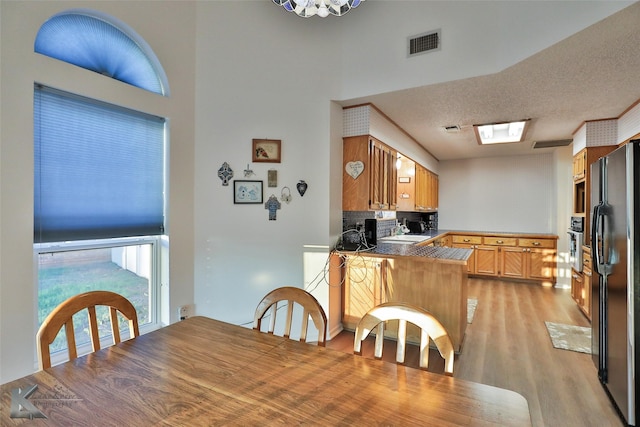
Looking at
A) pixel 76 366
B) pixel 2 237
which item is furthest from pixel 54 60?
pixel 76 366

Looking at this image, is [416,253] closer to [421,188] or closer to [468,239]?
[421,188]

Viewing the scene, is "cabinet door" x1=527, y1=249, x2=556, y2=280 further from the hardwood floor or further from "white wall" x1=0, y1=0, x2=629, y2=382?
"white wall" x1=0, y1=0, x2=629, y2=382

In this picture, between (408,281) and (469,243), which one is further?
(469,243)

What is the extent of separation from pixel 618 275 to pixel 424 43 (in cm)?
223

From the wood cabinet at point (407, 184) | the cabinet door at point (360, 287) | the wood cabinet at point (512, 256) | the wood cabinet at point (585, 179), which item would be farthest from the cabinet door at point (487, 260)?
the cabinet door at point (360, 287)

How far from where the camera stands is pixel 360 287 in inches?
124

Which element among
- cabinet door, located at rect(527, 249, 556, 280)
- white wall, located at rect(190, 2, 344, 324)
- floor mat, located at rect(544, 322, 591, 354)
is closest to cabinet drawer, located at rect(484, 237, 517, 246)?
cabinet door, located at rect(527, 249, 556, 280)

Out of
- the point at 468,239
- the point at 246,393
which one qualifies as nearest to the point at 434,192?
the point at 468,239

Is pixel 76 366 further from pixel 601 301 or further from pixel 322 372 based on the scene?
pixel 601 301

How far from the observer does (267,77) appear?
289 cm

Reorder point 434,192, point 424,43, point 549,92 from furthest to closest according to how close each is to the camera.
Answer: point 434,192 → point 549,92 → point 424,43

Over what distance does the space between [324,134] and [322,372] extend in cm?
231

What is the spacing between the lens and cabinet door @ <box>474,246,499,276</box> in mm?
5527

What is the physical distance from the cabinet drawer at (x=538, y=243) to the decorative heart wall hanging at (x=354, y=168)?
3.94 metres
